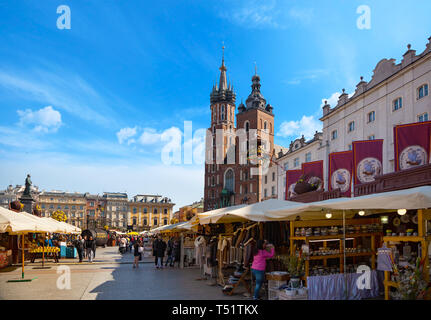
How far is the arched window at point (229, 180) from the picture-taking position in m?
82.2

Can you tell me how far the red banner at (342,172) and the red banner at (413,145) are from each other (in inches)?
160

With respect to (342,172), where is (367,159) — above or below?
above

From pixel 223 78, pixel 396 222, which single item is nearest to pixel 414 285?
pixel 396 222

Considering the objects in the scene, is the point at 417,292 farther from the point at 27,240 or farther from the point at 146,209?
the point at 146,209

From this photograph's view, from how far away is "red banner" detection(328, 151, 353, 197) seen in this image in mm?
19922

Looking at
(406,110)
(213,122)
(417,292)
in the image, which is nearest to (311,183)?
(406,110)

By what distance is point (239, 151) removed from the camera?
265 feet

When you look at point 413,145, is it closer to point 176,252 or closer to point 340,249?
point 340,249

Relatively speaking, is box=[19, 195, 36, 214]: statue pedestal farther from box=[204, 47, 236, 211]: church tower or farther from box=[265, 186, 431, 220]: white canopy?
box=[204, 47, 236, 211]: church tower

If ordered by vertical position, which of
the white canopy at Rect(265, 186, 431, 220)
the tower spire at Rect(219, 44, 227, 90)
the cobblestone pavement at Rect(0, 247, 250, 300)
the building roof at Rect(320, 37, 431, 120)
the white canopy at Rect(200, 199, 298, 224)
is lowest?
the cobblestone pavement at Rect(0, 247, 250, 300)

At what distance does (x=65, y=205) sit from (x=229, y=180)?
53.3 meters

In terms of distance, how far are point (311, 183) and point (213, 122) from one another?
80002 millimetres

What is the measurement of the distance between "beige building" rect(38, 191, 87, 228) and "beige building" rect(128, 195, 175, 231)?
14.5 m

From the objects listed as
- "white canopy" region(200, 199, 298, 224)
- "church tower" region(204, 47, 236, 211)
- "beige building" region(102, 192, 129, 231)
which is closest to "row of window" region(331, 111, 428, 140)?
"white canopy" region(200, 199, 298, 224)
